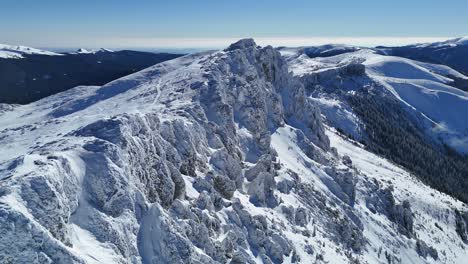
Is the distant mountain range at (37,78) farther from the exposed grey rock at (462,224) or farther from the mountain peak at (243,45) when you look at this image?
the exposed grey rock at (462,224)

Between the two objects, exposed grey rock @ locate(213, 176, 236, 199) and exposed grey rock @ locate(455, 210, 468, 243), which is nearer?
exposed grey rock @ locate(213, 176, 236, 199)

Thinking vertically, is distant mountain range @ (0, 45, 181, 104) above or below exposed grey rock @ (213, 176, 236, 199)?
below

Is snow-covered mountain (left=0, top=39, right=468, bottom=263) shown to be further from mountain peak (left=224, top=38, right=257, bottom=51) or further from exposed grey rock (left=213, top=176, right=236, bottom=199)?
mountain peak (left=224, top=38, right=257, bottom=51)

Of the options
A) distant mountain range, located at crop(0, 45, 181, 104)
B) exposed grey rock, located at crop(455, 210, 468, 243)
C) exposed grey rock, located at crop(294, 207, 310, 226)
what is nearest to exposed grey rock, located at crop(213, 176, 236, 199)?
exposed grey rock, located at crop(294, 207, 310, 226)

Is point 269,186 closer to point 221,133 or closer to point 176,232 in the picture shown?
point 221,133

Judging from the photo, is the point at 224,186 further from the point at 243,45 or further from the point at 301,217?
the point at 243,45

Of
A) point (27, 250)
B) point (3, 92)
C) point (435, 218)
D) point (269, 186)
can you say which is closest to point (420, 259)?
point (435, 218)

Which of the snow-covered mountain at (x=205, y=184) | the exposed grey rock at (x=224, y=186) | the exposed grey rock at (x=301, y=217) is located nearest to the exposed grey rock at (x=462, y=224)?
the snow-covered mountain at (x=205, y=184)

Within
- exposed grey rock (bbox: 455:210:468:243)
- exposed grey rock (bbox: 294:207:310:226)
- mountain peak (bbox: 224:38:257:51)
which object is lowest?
exposed grey rock (bbox: 455:210:468:243)
